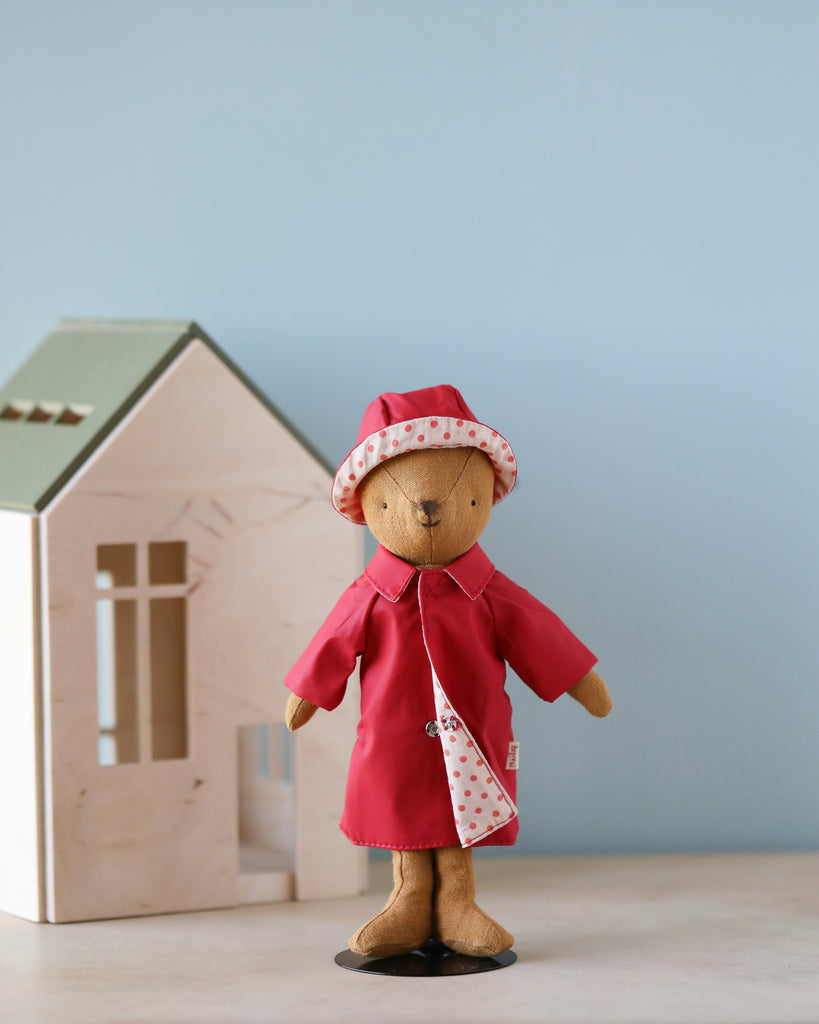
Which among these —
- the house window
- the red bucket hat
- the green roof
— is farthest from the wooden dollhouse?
the red bucket hat

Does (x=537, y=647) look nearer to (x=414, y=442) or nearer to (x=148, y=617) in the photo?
(x=414, y=442)

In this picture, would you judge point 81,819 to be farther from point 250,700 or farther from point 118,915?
point 250,700

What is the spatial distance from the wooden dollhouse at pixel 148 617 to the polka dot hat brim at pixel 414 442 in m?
0.23

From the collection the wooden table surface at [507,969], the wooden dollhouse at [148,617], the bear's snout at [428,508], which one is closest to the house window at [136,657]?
the wooden dollhouse at [148,617]

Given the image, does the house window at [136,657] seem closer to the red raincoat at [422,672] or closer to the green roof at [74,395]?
the green roof at [74,395]

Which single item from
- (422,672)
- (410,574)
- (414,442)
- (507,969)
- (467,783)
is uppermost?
(414,442)

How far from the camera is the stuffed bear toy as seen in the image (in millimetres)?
1400

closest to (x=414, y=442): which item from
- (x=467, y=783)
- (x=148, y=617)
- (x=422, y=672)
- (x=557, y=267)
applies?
(x=422, y=672)

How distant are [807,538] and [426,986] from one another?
2.93 feet

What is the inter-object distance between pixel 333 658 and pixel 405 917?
28 cm

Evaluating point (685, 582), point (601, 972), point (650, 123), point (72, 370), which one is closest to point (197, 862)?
point (601, 972)

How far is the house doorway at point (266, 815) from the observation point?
167 centimetres

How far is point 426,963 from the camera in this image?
4.61 ft

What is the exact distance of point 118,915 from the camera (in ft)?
5.23
